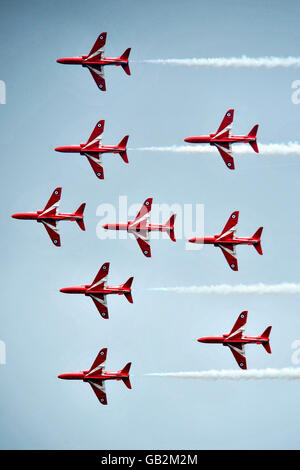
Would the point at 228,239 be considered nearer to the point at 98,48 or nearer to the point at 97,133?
the point at 97,133

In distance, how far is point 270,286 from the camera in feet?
347

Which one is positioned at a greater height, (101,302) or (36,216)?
(36,216)

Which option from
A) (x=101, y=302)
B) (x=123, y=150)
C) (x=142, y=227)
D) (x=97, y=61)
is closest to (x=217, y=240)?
(x=142, y=227)

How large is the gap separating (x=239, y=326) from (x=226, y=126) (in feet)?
58.6

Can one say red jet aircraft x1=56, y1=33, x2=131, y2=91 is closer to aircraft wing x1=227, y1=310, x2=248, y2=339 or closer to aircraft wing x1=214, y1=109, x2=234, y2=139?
aircraft wing x1=214, y1=109, x2=234, y2=139

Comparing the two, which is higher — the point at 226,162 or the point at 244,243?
the point at 226,162

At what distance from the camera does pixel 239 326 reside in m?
106

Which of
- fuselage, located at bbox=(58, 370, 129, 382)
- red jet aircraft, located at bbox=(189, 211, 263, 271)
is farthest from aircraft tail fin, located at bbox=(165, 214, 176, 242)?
fuselage, located at bbox=(58, 370, 129, 382)

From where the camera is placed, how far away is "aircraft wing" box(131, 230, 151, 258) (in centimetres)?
10825

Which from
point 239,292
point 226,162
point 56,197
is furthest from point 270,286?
point 56,197

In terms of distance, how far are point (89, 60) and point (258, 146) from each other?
1724 cm

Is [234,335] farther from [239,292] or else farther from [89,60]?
[89,60]
